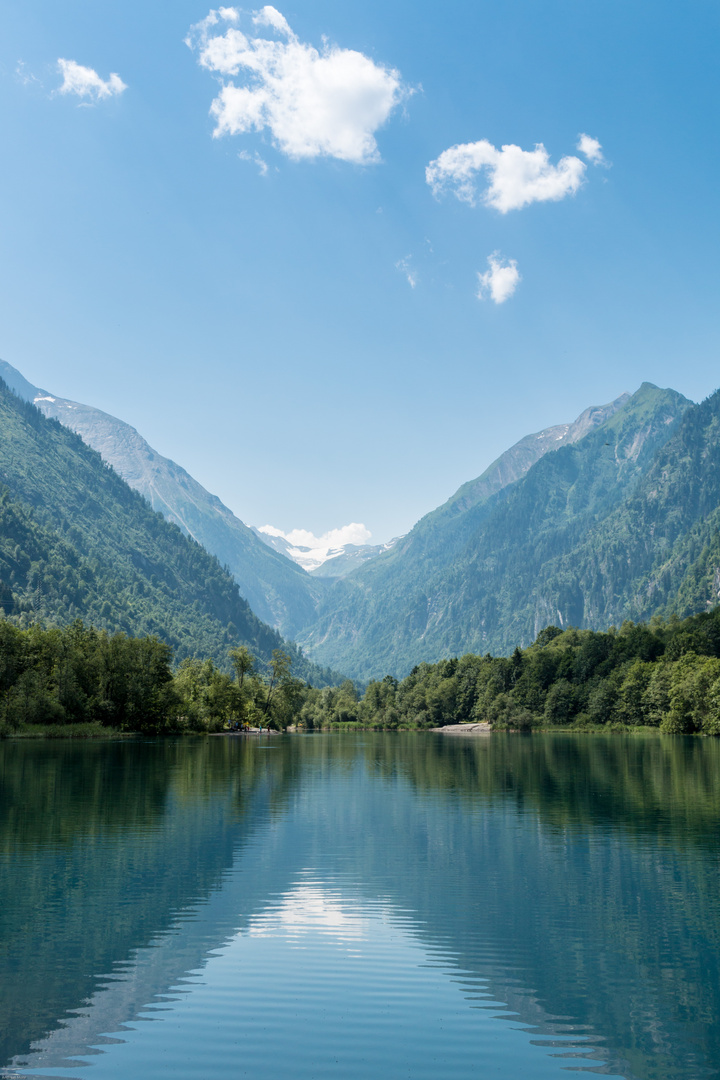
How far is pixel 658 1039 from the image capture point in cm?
1573

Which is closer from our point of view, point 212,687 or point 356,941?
point 356,941

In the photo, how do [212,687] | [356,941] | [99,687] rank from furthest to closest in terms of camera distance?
[212,687] < [99,687] < [356,941]

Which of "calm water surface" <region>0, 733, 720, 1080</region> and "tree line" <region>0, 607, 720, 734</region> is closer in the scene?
"calm water surface" <region>0, 733, 720, 1080</region>

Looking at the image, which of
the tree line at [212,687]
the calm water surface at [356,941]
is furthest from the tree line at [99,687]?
the calm water surface at [356,941]

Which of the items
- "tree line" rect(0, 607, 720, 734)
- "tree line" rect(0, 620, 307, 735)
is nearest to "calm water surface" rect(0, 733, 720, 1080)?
"tree line" rect(0, 620, 307, 735)

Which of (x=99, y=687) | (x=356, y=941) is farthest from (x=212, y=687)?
(x=356, y=941)

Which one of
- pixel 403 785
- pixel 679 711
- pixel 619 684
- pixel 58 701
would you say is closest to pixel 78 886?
pixel 403 785

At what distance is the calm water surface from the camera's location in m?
15.1

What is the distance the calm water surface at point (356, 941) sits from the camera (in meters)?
15.1

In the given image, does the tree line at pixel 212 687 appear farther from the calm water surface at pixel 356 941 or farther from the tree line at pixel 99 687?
the calm water surface at pixel 356 941

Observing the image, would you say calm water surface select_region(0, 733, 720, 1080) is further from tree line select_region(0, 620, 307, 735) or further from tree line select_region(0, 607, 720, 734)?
tree line select_region(0, 607, 720, 734)

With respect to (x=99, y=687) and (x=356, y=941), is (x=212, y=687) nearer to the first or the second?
(x=99, y=687)

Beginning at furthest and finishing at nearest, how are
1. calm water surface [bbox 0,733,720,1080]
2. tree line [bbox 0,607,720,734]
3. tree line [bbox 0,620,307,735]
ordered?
tree line [bbox 0,607,720,734] → tree line [bbox 0,620,307,735] → calm water surface [bbox 0,733,720,1080]

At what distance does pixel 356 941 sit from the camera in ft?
71.6
